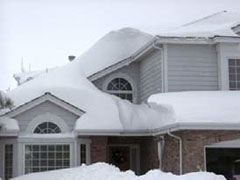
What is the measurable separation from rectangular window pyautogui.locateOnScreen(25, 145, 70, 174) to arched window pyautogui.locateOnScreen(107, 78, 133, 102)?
4.39 metres

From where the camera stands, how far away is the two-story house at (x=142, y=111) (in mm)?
17312

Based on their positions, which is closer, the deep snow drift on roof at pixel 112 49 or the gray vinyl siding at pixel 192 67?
the gray vinyl siding at pixel 192 67

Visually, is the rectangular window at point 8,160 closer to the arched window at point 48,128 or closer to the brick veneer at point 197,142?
the arched window at point 48,128

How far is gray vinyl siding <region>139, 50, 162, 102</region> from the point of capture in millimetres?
20203

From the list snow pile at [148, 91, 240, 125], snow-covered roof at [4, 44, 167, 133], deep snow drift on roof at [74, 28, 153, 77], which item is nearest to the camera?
snow pile at [148, 91, 240, 125]

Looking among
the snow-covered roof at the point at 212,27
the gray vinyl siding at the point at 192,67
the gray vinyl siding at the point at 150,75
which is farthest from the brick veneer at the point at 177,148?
the snow-covered roof at the point at 212,27

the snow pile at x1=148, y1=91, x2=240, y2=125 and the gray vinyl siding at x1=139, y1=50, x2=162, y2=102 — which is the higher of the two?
the gray vinyl siding at x1=139, y1=50, x2=162, y2=102

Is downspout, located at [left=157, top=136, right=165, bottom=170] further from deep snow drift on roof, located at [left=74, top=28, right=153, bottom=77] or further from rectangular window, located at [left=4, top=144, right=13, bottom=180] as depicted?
deep snow drift on roof, located at [left=74, top=28, right=153, bottom=77]

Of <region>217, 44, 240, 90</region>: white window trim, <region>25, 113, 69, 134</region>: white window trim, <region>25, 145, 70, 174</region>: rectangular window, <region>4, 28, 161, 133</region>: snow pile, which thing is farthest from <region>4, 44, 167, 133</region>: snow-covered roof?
<region>217, 44, 240, 90</region>: white window trim

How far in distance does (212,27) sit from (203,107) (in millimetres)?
5708

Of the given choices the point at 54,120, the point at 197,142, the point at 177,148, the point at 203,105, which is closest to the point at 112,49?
the point at 54,120

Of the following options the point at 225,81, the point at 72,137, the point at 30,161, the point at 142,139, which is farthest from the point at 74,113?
the point at 225,81

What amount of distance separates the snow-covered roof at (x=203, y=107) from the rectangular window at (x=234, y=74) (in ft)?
4.29

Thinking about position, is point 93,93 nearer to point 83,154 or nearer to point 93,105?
point 93,105
